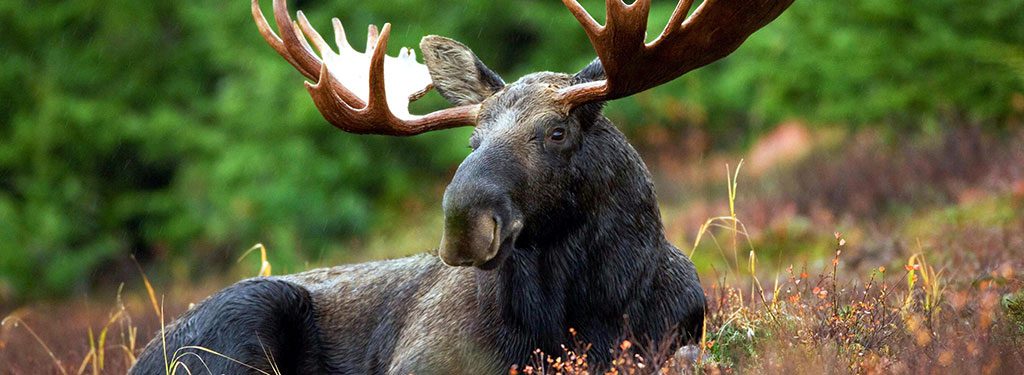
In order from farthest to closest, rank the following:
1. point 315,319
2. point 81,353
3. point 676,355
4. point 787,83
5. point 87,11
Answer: point 87,11 < point 787,83 < point 81,353 < point 315,319 < point 676,355

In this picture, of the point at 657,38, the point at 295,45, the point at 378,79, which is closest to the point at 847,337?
the point at 657,38

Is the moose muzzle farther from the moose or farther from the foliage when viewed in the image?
the foliage

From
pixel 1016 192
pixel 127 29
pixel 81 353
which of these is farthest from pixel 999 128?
pixel 127 29

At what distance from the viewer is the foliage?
16.6 m

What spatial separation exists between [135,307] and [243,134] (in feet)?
22.3

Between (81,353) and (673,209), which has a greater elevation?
(81,353)

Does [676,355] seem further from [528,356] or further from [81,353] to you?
[81,353]

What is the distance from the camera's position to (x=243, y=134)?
1744 cm

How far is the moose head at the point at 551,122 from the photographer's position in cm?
409

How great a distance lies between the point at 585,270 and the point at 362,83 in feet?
4.96

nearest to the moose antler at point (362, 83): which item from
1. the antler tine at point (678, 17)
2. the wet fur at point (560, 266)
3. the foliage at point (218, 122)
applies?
the wet fur at point (560, 266)

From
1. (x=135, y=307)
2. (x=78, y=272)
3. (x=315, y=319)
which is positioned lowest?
(x=78, y=272)

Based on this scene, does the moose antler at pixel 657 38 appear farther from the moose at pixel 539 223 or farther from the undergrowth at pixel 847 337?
the undergrowth at pixel 847 337

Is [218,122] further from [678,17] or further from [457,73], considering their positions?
[678,17]
